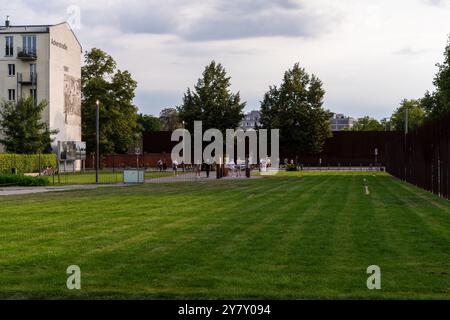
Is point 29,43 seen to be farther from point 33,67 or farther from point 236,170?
point 236,170

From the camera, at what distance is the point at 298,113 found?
320 feet

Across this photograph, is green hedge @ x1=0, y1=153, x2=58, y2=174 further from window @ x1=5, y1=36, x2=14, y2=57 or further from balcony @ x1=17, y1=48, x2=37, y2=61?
window @ x1=5, y1=36, x2=14, y2=57

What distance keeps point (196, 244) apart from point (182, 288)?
4313 mm

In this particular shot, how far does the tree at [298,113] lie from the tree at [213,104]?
977cm

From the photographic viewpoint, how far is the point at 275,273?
33.8 ft

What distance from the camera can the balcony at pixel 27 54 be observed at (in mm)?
77500

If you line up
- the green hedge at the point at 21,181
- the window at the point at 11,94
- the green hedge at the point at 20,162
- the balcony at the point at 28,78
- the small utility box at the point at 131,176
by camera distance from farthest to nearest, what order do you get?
1. the window at the point at 11,94
2. the balcony at the point at 28,78
3. the green hedge at the point at 20,162
4. the small utility box at the point at 131,176
5. the green hedge at the point at 21,181

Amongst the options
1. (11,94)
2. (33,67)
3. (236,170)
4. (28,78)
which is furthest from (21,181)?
(11,94)

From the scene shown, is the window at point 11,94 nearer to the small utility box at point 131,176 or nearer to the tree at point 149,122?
the small utility box at point 131,176

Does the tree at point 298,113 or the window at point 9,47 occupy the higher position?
the window at point 9,47

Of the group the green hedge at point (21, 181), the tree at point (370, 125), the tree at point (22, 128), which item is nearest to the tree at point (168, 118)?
the tree at point (370, 125)

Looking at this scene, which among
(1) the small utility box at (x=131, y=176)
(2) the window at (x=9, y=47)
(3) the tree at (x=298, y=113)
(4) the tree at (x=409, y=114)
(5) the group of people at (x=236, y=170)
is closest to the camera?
(1) the small utility box at (x=131, y=176)

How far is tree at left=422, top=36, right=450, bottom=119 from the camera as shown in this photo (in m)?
Result: 79.0

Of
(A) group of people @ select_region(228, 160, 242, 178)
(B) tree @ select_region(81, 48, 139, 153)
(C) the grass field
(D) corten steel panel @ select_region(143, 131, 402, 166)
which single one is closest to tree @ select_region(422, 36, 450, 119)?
(D) corten steel panel @ select_region(143, 131, 402, 166)
